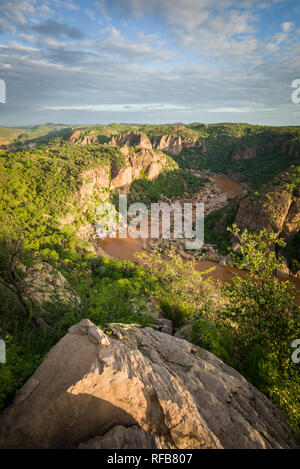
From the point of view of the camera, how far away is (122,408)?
520 cm

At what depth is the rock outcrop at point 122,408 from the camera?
4672 mm

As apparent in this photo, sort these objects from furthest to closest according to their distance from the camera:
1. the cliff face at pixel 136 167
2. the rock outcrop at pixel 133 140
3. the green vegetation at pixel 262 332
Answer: the rock outcrop at pixel 133 140 → the cliff face at pixel 136 167 → the green vegetation at pixel 262 332

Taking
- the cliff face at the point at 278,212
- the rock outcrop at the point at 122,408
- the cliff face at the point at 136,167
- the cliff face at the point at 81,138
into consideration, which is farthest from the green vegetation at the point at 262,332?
the cliff face at the point at 81,138

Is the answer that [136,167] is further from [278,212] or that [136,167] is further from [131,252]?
[278,212]

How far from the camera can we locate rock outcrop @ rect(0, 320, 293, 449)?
4.67 m

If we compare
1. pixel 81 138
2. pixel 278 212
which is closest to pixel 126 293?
pixel 278 212

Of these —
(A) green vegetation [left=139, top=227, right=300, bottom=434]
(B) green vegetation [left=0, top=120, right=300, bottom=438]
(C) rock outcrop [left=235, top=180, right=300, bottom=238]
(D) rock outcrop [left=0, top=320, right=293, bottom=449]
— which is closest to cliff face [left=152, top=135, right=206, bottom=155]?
(B) green vegetation [left=0, top=120, right=300, bottom=438]

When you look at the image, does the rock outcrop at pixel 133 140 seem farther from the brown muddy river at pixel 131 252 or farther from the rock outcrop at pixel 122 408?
the rock outcrop at pixel 122 408

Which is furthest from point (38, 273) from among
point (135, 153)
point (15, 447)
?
point (135, 153)

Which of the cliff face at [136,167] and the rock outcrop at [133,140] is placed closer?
the cliff face at [136,167]

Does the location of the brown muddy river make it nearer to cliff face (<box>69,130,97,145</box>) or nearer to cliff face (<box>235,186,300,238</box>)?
cliff face (<box>235,186,300,238</box>)

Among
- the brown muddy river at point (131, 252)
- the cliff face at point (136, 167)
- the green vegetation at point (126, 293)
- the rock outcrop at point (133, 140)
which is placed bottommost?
the brown muddy river at point (131, 252)
